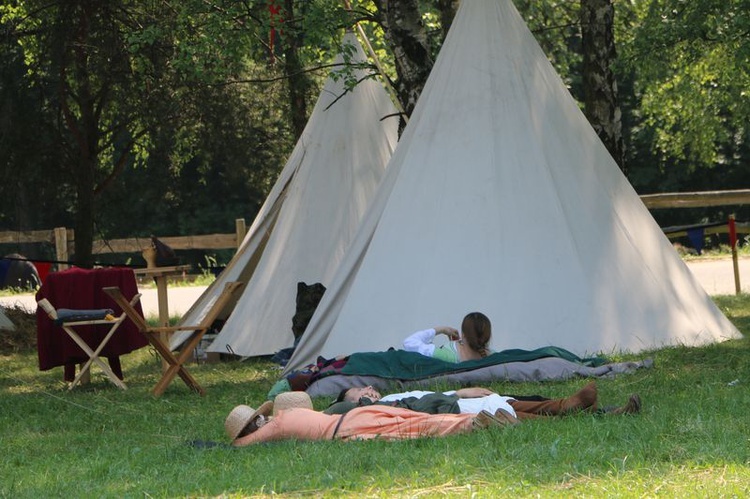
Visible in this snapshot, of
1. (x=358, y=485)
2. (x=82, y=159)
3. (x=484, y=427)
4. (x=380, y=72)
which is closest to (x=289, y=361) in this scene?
(x=380, y=72)

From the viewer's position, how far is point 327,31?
33.9 ft

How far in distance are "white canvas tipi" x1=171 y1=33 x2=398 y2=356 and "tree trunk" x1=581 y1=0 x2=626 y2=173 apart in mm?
1856

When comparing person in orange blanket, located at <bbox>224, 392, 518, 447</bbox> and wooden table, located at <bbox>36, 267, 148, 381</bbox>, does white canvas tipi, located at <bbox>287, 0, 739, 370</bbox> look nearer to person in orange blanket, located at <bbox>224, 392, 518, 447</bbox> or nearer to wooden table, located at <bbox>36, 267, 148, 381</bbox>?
wooden table, located at <bbox>36, 267, 148, 381</bbox>

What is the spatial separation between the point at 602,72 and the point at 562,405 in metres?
5.21

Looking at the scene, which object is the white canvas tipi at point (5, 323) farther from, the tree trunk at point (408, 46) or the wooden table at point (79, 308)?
the tree trunk at point (408, 46)

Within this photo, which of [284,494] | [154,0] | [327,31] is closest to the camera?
[284,494]

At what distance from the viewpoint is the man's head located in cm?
623

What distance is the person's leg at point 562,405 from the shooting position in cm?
554

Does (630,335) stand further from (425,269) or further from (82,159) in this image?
(82,159)

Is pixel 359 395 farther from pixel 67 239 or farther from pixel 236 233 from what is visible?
pixel 67 239

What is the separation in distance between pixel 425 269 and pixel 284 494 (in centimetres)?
437

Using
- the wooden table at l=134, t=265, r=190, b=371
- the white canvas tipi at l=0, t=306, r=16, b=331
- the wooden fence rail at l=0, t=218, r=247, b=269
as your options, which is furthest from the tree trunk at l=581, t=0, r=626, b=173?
the white canvas tipi at l=0, t=306, r=16, b=331

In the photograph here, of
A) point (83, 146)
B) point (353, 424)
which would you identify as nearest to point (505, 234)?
point (353, 424)

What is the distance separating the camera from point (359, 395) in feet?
20.9
